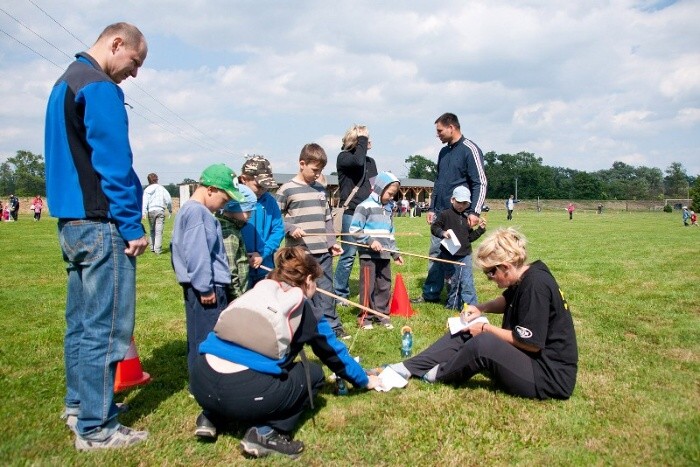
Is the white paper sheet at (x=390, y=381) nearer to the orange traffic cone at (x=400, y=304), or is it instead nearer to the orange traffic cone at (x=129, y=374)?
the orange traffic cone at (x=129, y=374)

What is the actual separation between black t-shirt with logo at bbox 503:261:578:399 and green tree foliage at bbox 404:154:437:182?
121 m

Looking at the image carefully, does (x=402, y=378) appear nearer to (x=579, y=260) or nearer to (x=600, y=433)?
(x=600, y=433)

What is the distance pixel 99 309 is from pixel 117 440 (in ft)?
2.63

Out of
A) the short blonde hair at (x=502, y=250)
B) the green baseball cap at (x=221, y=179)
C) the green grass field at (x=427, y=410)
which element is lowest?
the green grass field at (x=427, y=410)

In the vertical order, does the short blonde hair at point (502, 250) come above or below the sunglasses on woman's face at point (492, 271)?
above

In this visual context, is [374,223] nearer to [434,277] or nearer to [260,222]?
[434,277]

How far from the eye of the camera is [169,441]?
321 centimetres

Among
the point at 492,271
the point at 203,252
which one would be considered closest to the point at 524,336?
the point at 492,271

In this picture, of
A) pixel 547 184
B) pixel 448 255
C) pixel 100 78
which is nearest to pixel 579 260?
pixel 448 255

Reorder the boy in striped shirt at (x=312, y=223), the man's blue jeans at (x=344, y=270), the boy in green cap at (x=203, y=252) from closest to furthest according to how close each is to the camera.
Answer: the boy in green cap at (x=203, y=252) → the boy in striped shirt at (x=312, y=223) → the man's blue jeans at (x=344, y=270)

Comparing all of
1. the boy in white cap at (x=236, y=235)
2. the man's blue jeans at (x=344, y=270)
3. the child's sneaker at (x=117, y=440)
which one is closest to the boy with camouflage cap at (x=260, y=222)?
the boy in white cap at (x=236, y=235)

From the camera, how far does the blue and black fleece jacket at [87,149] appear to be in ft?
9.37

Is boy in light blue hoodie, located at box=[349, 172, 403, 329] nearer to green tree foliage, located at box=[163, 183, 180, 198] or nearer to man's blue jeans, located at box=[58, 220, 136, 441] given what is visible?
man's blue jeans, located at box=[58, 220, 136, 441]

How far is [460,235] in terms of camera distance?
21.1 feet
